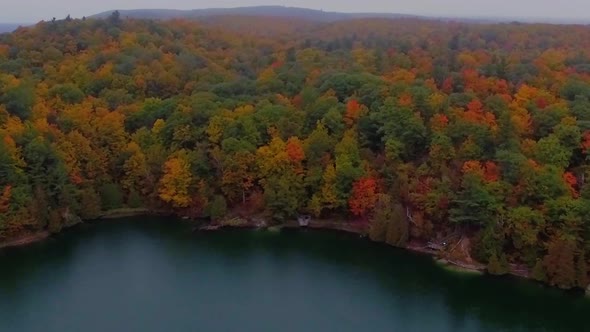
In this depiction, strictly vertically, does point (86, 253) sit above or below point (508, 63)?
below

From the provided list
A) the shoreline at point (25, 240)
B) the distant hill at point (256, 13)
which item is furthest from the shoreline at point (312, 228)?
the distant hill at point (256, 13)

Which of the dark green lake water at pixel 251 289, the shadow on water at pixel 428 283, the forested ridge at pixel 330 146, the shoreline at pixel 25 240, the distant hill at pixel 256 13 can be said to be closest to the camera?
the dark green lake water at pixel 251 289

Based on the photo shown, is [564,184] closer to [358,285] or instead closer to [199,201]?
[358,285]

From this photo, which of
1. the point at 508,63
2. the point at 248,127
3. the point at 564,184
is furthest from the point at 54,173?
the point at 508,63

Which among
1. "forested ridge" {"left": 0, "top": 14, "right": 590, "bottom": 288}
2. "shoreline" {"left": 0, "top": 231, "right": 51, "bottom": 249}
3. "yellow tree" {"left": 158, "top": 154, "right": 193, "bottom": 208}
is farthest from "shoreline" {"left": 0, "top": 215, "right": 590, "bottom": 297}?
"yellow tree" {"left": 158, "top": 154, "right": 193, "bottom": 208}

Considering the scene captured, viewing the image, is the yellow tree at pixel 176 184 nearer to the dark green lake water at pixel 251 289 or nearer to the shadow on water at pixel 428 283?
the dark green lake water at pixel 251 289

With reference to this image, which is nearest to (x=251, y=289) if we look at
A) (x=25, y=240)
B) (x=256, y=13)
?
(x=25, y=240)
